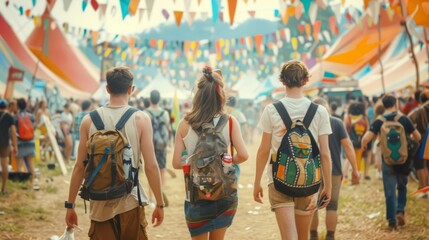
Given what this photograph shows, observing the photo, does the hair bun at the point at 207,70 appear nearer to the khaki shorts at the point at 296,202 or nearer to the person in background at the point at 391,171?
the khaki shorts at the point at 296,202

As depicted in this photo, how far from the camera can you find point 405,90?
62.1 feet

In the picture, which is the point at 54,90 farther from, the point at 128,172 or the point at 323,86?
the point at 128,172

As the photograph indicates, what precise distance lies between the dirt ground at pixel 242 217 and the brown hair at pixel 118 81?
3863 mm

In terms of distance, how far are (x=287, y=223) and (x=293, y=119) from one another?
Result: 33.0 inches

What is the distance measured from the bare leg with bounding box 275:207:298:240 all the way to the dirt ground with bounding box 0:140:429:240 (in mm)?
3087

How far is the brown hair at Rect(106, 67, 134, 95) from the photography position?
3.99 metres

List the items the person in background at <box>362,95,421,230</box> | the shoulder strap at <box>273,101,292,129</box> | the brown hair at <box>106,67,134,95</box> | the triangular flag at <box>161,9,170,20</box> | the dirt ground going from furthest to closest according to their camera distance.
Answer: the triangular flag at <box>161,9,170,20</box> < the dirt ground < the person in background at <box>362,95,421,230</box> < the shoulder strap at <box>273,101,292,129</box> < the brown hair at <box>106,67,134,95</box>

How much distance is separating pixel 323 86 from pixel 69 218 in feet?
60.3

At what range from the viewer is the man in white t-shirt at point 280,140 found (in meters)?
4.39

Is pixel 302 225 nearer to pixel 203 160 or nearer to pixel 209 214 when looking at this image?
pixel 209 214

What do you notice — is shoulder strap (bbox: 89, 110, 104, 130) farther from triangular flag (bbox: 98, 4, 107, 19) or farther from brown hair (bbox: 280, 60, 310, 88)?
Answer: triangular flag (bbox: 98, 4, 107, 19)

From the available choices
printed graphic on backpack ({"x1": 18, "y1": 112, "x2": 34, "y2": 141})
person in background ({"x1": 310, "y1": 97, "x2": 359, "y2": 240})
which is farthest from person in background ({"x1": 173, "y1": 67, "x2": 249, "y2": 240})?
printed graphic on backpack ({"x1": 18, "y1": 112, "x2": 34, "y2": 141})

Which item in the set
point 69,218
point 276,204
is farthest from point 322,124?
point 69,218

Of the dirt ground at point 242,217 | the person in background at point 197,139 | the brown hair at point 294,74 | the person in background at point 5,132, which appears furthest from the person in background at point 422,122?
the person in background at point 5,132
